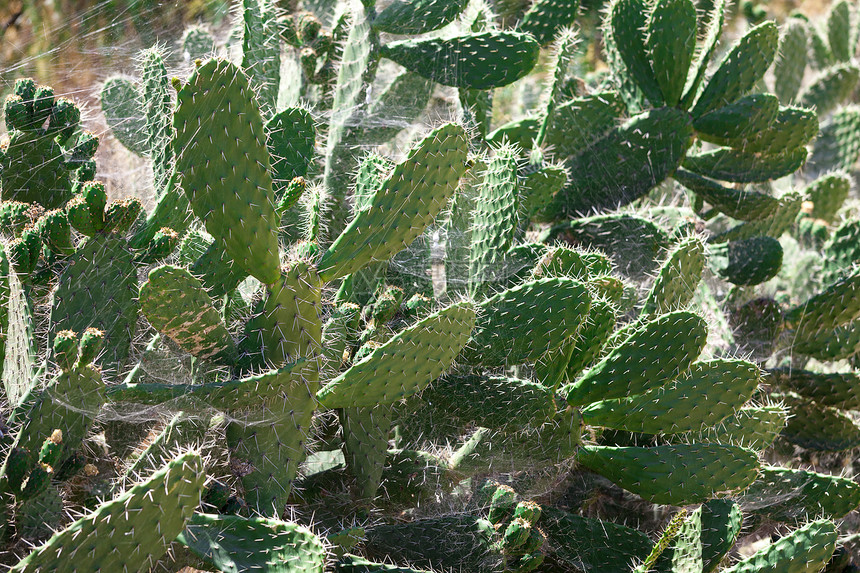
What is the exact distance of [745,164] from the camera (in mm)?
2758

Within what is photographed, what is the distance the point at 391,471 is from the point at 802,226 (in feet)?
7.97

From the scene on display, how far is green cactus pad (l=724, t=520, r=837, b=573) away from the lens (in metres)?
1.71

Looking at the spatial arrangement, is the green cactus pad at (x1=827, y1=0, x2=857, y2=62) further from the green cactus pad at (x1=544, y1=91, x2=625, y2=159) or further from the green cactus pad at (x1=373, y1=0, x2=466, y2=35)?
the green cactus pad at (x1=373, y1=0, x2=466, y2=35)

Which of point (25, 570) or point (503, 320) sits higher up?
point (25, 570)

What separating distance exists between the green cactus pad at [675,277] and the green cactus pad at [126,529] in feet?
3.96

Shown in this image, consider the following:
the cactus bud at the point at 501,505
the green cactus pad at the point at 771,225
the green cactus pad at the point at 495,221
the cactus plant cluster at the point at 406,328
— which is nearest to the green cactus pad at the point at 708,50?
the cactus plant cluster at the point at 406,328

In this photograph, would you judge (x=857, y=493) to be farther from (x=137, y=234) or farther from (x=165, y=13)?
(x=165, y=13)

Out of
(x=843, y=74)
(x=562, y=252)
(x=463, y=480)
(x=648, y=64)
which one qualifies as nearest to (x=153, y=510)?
(x=463, y=480)

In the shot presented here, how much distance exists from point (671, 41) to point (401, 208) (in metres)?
1.47

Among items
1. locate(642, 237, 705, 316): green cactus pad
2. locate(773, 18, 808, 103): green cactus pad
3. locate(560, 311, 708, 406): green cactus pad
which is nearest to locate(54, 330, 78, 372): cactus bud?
locate(560, 311, 708, 406): green cactus pad

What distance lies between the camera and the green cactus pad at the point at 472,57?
2287 millimetres

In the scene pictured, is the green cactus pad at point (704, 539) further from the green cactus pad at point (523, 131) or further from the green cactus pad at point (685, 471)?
the green cactus pad at point (523, 131)

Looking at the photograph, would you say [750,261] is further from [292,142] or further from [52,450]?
[52,450]

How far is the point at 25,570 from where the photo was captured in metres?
1.15
